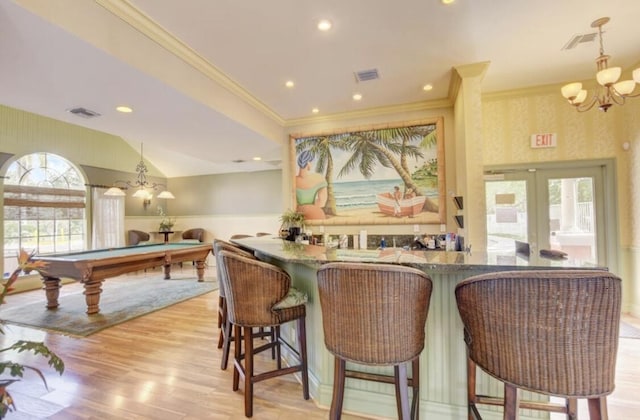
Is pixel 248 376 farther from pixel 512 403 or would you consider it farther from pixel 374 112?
pixel 374 112

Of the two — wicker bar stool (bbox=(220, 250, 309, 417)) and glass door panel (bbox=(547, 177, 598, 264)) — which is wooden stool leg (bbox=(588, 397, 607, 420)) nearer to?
wicker bar stool (bbox=(220, 250, 309, 417))

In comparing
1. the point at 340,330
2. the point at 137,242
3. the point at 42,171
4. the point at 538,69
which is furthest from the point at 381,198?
the point at 42,171

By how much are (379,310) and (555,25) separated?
10.3ft

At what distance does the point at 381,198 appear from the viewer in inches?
179

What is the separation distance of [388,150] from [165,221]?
699 cm

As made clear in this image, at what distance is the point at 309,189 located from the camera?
491 centimetres

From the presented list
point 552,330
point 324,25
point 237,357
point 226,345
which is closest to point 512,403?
point 552,330

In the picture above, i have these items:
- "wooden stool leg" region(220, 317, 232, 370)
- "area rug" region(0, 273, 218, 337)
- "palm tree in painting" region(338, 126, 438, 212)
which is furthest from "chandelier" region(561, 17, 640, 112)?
"area rug" region(0, 273, 218, 337)

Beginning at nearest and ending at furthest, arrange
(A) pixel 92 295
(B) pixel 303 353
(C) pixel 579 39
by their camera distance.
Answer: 1. (B) pixel 303 353
2. (C) pixel 579 39
3. (A) pixel 92 295

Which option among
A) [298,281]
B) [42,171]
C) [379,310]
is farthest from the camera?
[42,171]

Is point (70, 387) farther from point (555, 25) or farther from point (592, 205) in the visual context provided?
point (592, 205)

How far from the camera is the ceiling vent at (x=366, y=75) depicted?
136 inches

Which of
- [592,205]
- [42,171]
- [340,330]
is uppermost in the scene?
[42,171]

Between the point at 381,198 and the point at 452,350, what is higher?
the point at 381,198
